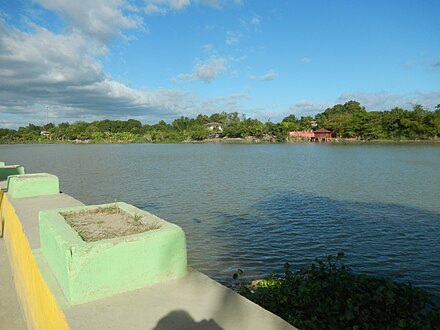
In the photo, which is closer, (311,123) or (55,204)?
(55,204)

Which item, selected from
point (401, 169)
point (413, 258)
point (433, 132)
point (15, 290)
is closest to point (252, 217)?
point (413, 258)

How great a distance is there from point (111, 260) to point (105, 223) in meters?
1.09

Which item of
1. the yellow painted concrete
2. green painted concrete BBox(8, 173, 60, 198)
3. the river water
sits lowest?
the river water

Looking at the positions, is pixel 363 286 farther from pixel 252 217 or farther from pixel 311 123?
pixel 311 123

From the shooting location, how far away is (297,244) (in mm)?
8781

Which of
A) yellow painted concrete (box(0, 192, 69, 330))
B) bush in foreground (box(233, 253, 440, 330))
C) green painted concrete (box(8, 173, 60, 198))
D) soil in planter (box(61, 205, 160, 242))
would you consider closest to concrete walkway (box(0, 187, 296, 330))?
yellow painted concrete (box(0, 192, 69, 330))

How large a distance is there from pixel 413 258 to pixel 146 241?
275 inches

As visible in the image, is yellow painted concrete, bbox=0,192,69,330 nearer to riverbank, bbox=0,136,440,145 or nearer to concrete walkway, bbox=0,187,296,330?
concrete walkway, bbox=0,187,296,330

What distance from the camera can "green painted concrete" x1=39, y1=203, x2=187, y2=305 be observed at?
9.03 feet

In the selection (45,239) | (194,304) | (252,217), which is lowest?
(252,217)

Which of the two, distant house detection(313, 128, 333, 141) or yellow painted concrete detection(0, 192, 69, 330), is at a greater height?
distant house detection(313, 128, 333, 141)

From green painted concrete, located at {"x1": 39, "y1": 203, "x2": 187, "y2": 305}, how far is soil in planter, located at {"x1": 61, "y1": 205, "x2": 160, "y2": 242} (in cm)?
18

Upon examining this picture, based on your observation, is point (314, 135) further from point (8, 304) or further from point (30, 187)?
point (8, 304)

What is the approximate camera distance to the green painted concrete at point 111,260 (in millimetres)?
2752
